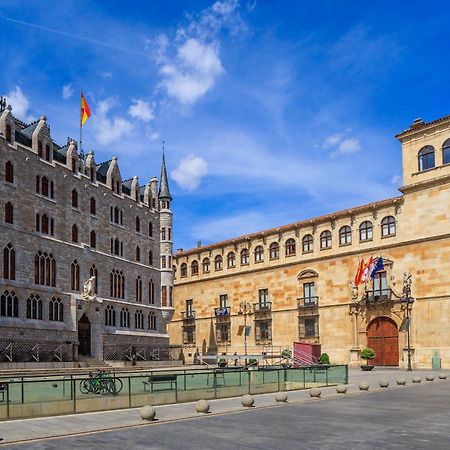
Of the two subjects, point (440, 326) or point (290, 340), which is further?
point (290, 340)

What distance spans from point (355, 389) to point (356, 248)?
26.9 metres

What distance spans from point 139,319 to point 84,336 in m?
7.86

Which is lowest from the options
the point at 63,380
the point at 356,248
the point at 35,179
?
A: the point at 63,380

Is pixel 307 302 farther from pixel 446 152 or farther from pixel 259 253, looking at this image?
pixel 446 152

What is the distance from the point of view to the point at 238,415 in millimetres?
19875

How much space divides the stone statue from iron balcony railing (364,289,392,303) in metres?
23.5

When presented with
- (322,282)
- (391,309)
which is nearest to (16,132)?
(322,282)

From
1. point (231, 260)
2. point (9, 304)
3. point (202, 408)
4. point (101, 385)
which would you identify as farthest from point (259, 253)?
point (202, 408)

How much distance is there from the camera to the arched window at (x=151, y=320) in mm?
58219

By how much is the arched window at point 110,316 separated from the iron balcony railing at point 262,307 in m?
16.8

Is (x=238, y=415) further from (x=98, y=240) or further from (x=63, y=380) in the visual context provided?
(x=98, y=240)

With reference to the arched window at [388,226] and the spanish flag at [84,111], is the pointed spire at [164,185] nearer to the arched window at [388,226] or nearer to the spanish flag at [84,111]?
the spanish flag at [84,111]

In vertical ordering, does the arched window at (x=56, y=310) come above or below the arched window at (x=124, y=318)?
above

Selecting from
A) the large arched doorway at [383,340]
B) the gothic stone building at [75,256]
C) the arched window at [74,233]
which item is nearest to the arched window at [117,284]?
the gothic stone building at [75,256]
